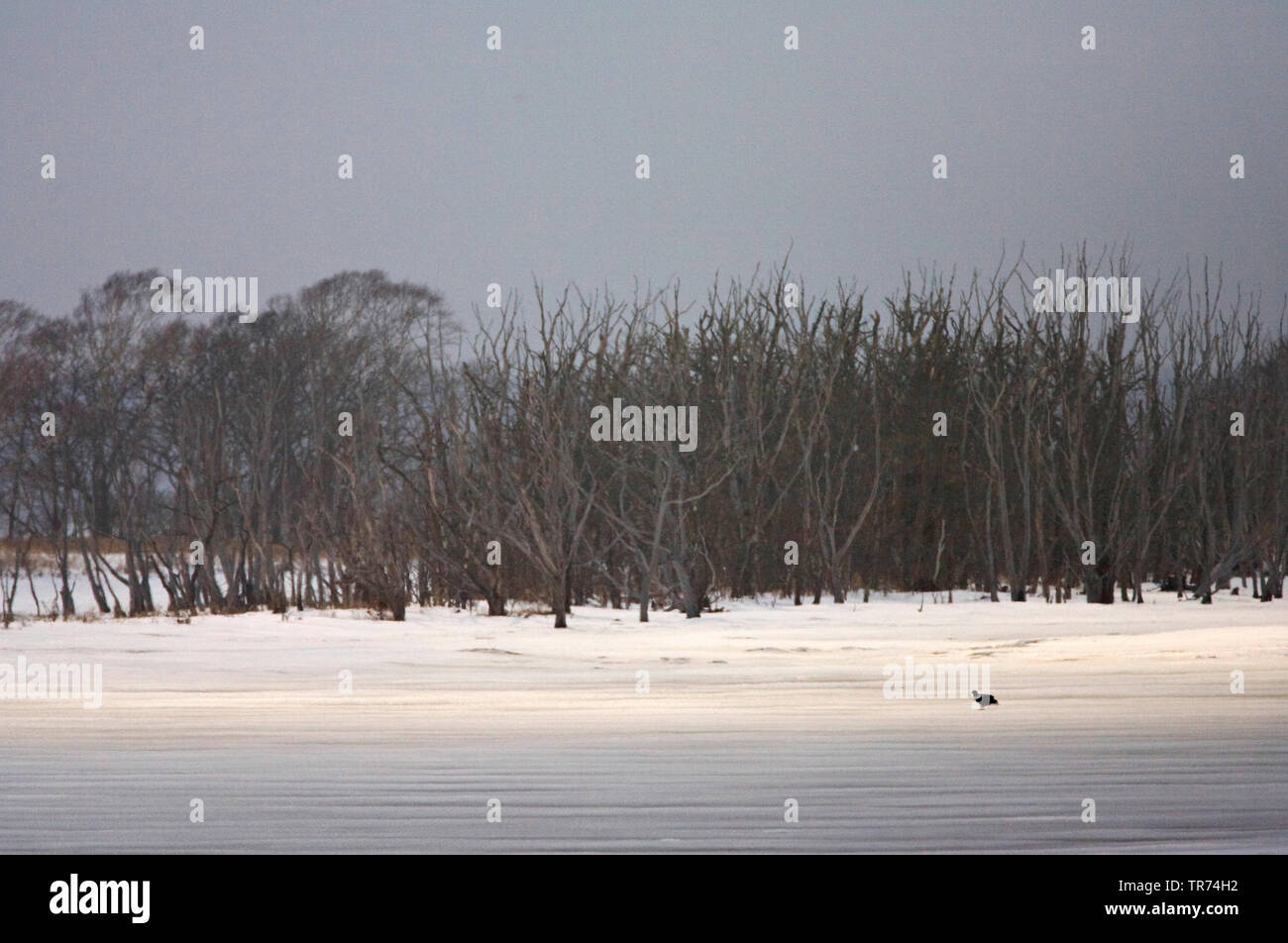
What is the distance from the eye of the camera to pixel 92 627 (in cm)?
1488

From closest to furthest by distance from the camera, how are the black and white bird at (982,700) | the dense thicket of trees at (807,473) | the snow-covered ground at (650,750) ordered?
the snow-covered ground at (650,750), the black and white bird at (982,700), the dense thicket of trees at (807,473)

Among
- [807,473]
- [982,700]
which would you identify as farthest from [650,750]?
[807,473]

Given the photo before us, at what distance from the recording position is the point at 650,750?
662 cm

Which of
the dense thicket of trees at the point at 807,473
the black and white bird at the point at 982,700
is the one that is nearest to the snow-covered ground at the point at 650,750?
the black and white bird at the point at 982,700

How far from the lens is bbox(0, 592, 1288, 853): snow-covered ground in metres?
4.72

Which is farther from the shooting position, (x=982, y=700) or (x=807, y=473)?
(x=807, y=473)

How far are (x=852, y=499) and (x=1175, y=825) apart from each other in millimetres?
18646

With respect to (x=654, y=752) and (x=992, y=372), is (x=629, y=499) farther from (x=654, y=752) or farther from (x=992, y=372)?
(x=654, y=752)

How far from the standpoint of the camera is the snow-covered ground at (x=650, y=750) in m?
4.72
